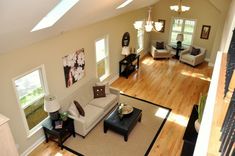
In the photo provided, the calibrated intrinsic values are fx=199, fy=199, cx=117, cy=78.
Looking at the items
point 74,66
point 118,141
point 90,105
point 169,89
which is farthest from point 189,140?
point 169,89

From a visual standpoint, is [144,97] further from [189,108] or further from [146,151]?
[146,151]

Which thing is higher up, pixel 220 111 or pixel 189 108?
pixel 220 111

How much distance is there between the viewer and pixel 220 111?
1.77 meters

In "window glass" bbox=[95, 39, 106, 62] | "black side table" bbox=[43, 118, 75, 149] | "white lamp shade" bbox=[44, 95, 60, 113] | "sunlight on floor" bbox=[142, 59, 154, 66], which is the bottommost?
"black side table" bbox=[43, 118, 75, 149]

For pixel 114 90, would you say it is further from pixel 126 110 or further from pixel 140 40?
pixel 140 40

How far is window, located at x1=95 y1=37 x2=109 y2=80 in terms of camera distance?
6504 mm

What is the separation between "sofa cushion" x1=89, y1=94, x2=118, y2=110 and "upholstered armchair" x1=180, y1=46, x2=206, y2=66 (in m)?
4.54

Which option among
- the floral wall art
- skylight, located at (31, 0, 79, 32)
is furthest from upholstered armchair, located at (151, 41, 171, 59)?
skylight, located at (31, 0, 79, 32)

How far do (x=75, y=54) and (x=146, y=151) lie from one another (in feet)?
9.96

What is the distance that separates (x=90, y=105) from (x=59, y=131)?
1335 mm

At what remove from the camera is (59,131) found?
4.57 meters

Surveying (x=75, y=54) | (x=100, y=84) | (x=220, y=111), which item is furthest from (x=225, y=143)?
(x=100, y=84)

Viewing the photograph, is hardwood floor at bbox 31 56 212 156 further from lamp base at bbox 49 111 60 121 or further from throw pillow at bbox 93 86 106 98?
throw pillow at bbox 93 86 106 98

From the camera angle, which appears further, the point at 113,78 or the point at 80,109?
the point at 113,78
